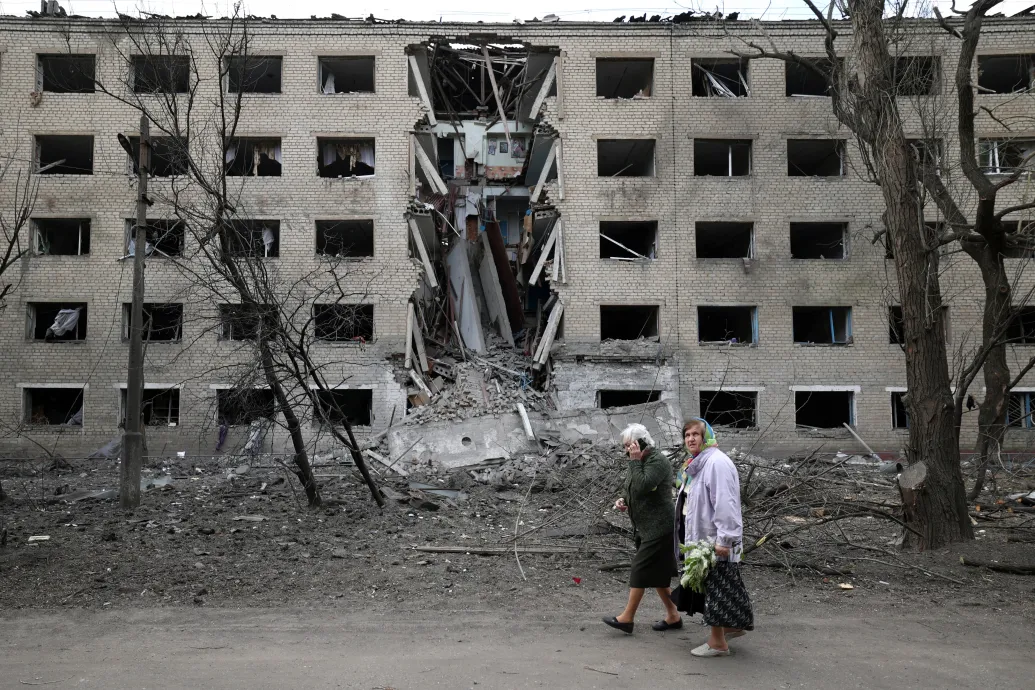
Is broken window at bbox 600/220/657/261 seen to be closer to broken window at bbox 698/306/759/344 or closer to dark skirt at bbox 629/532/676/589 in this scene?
broken window at bbox 698/306/759/344

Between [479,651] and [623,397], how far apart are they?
17.0 metres

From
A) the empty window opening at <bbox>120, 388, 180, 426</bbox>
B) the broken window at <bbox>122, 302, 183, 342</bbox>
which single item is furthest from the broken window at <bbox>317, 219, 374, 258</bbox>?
the empty window opening at <bbox>120, 388, 180, 426</bbox>

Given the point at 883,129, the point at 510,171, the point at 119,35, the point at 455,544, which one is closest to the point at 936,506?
the point at 883,129

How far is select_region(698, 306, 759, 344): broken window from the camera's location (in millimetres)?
21625

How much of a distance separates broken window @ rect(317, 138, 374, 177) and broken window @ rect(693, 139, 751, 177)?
410 inches

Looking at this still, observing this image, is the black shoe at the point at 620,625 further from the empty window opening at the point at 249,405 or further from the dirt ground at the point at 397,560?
the empty window opening at the point at 249,405

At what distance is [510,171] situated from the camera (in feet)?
80.6

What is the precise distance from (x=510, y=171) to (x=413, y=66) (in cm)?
480

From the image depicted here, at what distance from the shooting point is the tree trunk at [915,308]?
8070mm

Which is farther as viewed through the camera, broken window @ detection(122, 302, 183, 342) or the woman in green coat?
broken window @ detection(122, 302, 183, 342)

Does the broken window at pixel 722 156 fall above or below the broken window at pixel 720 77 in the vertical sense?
below

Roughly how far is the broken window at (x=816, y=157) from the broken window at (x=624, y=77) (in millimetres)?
5064

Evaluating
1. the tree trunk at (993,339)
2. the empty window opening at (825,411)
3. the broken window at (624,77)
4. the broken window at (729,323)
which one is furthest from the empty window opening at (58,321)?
the tree trunk at (993,339)

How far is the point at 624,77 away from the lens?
23625mm
